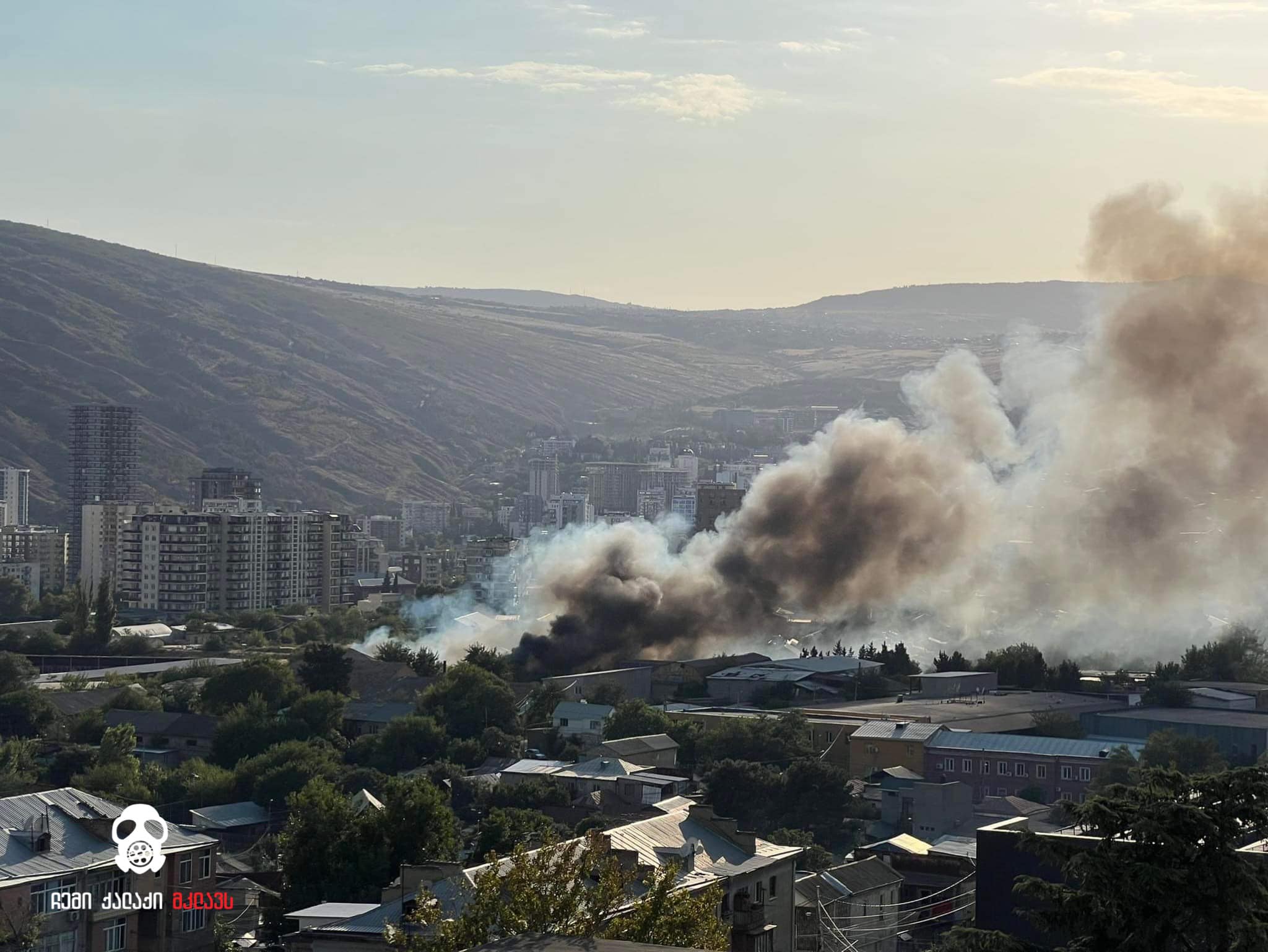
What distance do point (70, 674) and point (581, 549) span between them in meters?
30.0

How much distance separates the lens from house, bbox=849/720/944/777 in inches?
2625

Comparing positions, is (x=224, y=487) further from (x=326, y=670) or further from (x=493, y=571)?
(x=326, y=670)

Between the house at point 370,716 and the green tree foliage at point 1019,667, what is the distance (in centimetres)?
2934

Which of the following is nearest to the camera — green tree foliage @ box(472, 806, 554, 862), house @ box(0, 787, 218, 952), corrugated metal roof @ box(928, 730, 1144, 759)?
house @ box(0, 787, 218, 952)

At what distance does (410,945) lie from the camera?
77.2 feet

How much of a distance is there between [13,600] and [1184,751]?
88.7 metres

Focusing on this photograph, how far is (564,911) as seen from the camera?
22406mm

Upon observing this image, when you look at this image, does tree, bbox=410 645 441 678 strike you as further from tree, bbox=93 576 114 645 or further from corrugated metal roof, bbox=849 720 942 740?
tree, bbox=93 576 114 645

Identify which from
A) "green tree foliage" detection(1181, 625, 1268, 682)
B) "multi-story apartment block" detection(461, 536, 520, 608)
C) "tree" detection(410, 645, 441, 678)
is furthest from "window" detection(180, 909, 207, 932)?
"multi-story apartment block" detection(461, 536, 520, 608)

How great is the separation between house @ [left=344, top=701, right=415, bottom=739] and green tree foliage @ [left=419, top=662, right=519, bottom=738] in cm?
107

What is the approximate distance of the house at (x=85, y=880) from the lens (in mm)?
29734

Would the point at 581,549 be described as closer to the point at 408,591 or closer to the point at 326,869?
the point at 408,591

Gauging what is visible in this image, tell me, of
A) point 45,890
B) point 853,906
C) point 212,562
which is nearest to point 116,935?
point 45,890

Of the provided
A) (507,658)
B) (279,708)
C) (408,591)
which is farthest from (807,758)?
(408,591)
